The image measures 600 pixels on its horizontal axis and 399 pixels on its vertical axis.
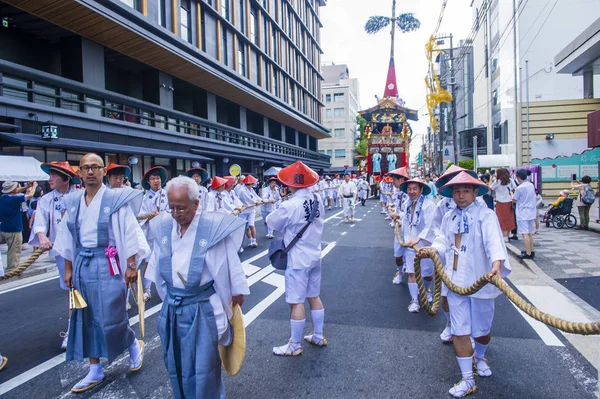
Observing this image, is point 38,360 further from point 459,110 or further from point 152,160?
point 459,110

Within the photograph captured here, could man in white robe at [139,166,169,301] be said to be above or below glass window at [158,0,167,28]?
below

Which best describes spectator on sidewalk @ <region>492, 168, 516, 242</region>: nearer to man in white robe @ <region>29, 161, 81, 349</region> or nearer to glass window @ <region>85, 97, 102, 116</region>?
man in white robe @ <region>29, 161, 81, 349</region>

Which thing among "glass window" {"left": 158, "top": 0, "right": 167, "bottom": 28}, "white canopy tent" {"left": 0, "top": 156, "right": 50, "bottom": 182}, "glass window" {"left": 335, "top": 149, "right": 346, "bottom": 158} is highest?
"glass window" {"left": 158, "top": 0, "right": 167, "bottom": 28}

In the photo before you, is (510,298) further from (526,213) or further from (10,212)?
(10,212)

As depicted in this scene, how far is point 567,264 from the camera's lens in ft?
26.6

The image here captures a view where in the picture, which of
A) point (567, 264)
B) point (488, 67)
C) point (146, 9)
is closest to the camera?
point (567, 264)

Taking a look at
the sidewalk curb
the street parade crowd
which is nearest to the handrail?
the street parade crowd

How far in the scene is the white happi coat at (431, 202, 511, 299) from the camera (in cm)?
347

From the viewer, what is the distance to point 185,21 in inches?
872

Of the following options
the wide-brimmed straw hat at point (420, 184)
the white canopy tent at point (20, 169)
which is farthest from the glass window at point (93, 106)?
the wide-brimmed straw hat at point (420, 184)

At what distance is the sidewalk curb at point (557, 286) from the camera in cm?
545

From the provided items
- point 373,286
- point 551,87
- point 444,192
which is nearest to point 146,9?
point 373,286

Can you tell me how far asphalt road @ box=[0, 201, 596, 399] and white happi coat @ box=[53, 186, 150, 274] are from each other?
113 cm

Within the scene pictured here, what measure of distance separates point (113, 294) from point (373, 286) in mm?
4401
